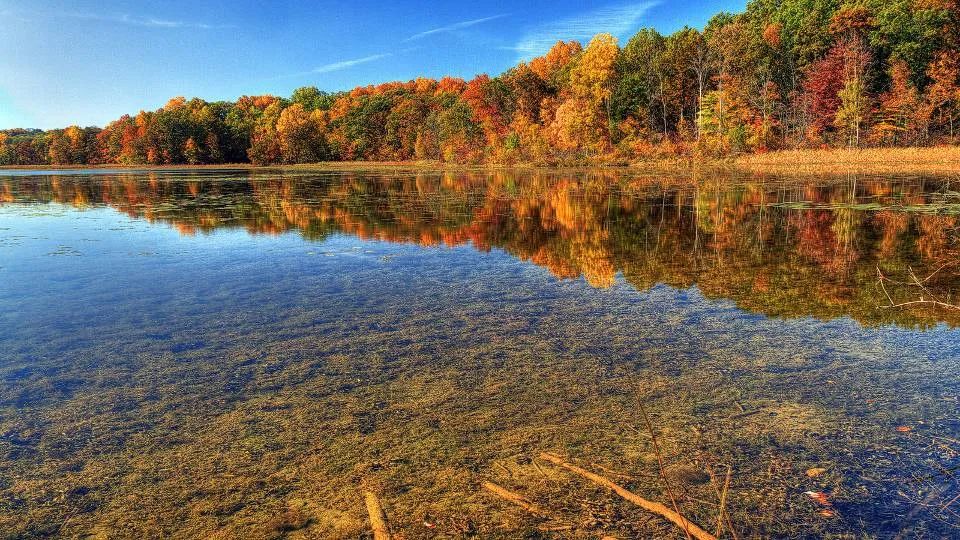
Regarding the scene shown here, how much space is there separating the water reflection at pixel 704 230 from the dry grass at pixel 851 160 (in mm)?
12613

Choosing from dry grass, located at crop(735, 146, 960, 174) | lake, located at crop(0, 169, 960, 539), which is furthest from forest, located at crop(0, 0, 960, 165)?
lake, located at crop(0, 169, 960, 539)

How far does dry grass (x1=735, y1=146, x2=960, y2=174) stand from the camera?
32472 millimetres

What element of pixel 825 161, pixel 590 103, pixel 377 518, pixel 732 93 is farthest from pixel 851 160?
pixel 377 518

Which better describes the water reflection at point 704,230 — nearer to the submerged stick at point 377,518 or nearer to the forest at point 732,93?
the submerged stick at point 377,518

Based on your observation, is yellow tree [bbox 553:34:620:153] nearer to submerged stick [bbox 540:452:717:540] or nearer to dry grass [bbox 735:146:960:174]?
dry grass [bbox 735:146:960:174]

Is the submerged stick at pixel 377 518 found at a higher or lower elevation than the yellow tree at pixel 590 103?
lower

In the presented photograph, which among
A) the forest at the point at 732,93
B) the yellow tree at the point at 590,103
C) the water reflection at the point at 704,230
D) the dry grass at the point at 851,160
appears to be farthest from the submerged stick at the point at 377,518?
the yellow tree at the point at 590,103

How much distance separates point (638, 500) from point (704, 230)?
31.3ft

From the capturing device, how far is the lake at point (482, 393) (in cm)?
267

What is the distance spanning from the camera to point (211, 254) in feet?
31.8

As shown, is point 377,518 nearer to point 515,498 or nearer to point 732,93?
point 515,498

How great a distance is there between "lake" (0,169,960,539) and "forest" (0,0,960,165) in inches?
1626

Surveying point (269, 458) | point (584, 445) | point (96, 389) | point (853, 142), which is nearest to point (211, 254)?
point (96, 389)

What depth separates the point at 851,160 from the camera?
121ft
